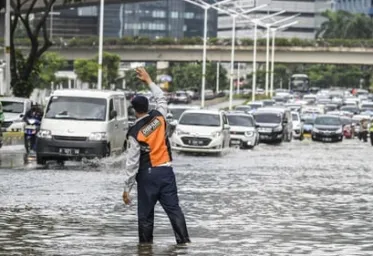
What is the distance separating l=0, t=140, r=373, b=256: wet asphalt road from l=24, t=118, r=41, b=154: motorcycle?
280 cm

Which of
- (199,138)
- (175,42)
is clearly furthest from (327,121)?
(175,42)

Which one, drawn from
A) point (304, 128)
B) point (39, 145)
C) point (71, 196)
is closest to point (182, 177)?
point (39, 145)

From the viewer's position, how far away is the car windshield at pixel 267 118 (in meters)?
59.0

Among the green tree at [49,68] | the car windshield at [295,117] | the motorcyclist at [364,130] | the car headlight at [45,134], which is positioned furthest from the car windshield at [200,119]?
the green tree at [49,68]

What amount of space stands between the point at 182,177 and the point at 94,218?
10.8 metres

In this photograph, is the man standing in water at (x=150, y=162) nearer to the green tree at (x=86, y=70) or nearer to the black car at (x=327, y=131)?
the black car at (x=327, y=131)

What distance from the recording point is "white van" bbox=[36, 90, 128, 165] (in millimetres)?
31531

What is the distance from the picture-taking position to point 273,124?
58.1m

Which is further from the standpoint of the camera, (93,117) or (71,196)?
(93,117)

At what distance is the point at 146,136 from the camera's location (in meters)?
14.0

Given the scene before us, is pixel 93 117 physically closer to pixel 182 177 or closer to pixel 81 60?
pixel 182 177

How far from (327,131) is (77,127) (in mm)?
33818

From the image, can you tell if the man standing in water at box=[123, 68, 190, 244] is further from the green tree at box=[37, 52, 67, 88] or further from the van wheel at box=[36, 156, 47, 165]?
the green tree at box=[37, 52, 67, 88]

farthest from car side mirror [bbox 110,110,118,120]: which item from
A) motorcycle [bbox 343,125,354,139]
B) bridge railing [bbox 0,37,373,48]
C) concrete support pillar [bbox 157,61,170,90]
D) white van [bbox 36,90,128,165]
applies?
concrete support pillar [bbox 157,61,170,90]
